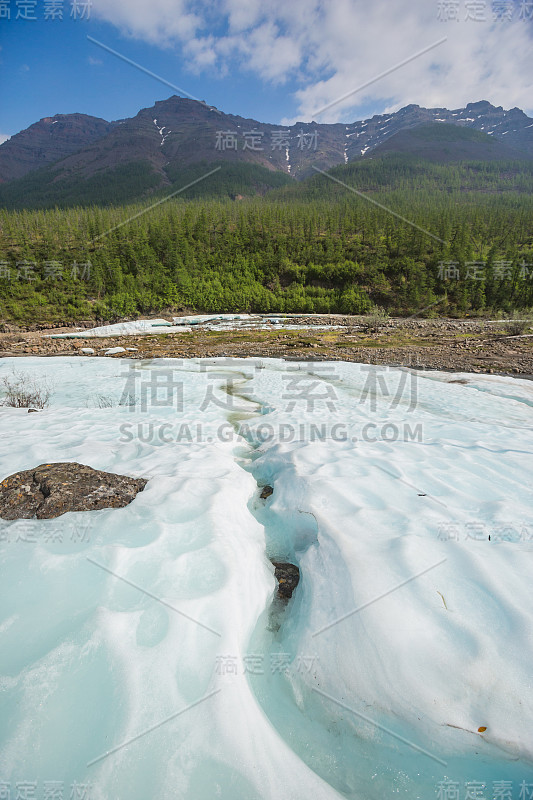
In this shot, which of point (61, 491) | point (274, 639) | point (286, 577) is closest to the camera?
point (274, 639)

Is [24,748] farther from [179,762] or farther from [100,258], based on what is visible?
[100,258]

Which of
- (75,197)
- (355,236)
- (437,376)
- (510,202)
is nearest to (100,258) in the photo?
(355,236)

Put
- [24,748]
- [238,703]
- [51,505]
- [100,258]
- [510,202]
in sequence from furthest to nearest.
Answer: [510,202]
[100,258]
[51,505]
[238,703]
[24,748]

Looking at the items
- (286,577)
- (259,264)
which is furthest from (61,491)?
(259,264)

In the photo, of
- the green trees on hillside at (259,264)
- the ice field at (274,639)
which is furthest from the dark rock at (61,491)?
the green trees on hillside at (259,264)

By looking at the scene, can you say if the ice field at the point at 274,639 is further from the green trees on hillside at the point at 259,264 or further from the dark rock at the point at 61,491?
the green trees on hillside at the point at 259,264

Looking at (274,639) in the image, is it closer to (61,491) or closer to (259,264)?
(61,491)
